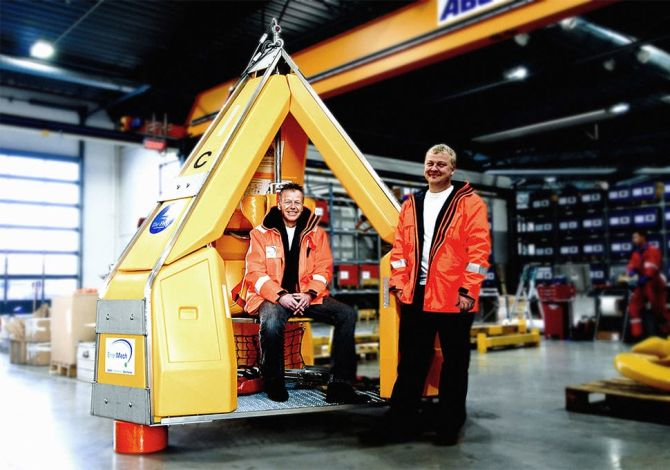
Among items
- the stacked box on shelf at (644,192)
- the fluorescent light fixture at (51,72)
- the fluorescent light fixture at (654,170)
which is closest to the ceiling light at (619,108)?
the stacked box on shelf at (644,192)

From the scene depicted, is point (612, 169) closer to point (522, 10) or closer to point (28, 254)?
point (522, 10)

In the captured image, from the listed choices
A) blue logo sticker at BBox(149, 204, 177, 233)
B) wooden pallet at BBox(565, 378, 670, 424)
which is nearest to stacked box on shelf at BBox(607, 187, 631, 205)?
wooden pallet at BBox(565, 378, 670, 424)

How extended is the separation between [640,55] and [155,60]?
8.13 meters

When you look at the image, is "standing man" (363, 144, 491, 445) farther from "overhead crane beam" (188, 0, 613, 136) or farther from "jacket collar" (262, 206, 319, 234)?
"overhead crane beam" (188, 0, 613, 136)

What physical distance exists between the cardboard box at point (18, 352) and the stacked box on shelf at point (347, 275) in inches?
216

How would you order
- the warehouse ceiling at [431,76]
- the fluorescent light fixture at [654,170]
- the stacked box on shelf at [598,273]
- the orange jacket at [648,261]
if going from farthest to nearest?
the fluorescent light fixture at [654,170], the stacked box on shelf at [598,273], the orange jacket at [648,261], the warehouse ceiling at [431,76]

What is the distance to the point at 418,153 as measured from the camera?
50.2 feet

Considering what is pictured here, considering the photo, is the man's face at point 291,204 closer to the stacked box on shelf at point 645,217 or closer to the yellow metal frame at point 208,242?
the yellow metal frame at point 208,242

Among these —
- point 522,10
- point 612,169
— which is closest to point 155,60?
point 522,10

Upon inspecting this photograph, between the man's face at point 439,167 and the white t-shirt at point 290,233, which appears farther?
the white t-shirt at point 290,233

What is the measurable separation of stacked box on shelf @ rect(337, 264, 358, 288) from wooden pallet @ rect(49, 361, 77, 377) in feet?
18.0

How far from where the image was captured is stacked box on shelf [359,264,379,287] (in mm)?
12406

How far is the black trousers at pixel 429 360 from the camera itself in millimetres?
3662

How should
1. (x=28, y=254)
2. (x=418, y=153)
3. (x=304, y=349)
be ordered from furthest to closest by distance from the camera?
(x=28, y=254) → (x=418, y=153) → (x=304, y=349)
